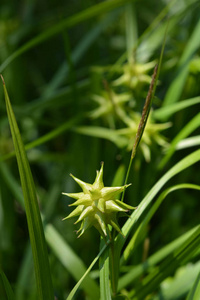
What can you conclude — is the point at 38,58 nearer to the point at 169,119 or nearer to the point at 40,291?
the point at 169,119

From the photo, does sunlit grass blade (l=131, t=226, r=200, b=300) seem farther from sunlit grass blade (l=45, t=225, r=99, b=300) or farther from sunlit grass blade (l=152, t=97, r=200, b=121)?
sunlit grass blade (l=152, t=97, r=200, b=121)

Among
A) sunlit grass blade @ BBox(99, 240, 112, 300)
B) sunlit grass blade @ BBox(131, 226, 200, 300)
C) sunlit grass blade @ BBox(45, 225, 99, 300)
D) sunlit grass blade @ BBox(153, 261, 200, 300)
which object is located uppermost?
sunlit grass blade @ BBox(45, 225, 99, 300)

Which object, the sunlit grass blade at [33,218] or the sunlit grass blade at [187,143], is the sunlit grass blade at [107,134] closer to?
the sunlit grass blade at [187,143]

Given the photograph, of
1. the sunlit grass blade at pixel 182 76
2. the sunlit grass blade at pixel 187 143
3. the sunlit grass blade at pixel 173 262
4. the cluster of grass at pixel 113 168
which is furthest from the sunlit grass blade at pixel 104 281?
the sunlit grass blade at pixel 182 76

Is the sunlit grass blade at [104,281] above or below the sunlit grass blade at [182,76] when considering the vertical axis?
below

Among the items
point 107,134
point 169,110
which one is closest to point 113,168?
point 107,134

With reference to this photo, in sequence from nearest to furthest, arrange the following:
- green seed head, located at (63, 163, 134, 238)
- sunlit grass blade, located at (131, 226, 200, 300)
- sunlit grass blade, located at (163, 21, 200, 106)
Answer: green seed head, located at (63, 163, 134, 238)
sunlit grass blade, located at (131, 226, 200, 300)
sunlit grass blade, located at (163, 21, 200, 106)

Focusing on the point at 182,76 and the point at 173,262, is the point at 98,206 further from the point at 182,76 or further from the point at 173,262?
the point at 182,76

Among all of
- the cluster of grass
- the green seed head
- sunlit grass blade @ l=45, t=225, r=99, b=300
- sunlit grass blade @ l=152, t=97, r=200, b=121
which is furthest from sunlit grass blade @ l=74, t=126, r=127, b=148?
the green seed head
